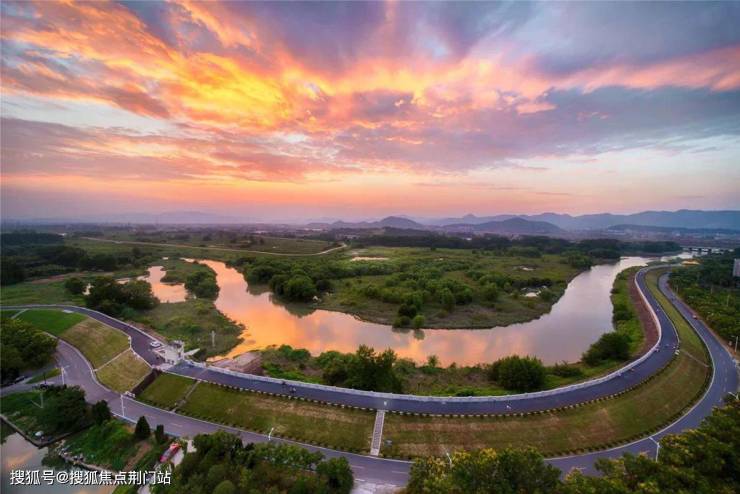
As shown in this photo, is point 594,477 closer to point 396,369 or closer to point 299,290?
point 396,369

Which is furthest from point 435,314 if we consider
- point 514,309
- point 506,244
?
point 506,244

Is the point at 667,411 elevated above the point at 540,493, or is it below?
below

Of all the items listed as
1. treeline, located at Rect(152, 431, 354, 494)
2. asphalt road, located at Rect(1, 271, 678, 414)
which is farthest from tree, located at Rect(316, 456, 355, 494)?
asphalt road, located at Rect(1, 271, 678, 414)

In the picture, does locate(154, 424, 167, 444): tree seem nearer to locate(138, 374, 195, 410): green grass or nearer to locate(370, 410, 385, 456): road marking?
locate(138, 374, 195, 410): green grass

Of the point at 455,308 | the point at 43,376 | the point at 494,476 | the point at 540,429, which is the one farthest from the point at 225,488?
the point at 455,308

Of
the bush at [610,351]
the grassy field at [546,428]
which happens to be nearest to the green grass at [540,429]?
the grassy field at [546,428]

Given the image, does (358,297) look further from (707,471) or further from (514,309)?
(707,471)
